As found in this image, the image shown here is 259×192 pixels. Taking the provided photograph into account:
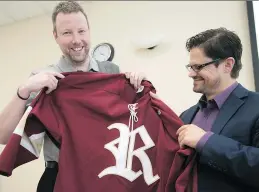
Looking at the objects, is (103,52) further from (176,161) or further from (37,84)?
(176,161)

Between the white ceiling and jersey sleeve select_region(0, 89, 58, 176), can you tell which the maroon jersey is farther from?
the white ceiling

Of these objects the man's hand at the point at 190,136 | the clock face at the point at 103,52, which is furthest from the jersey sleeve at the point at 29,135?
the clock face at the point at 103,52

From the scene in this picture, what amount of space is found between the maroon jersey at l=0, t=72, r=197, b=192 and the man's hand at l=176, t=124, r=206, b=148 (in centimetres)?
4

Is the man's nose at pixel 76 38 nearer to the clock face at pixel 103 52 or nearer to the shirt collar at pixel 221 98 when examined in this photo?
the shirt collar at pixel 221 98

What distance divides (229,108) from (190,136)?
0.62 ft

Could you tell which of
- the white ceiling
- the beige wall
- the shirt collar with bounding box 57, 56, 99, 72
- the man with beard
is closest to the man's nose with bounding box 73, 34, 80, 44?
the man with beard

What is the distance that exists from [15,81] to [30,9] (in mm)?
742

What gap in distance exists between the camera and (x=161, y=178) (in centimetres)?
114

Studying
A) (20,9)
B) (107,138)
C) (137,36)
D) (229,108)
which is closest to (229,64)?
(229,108)

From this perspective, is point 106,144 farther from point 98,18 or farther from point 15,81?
point 98,18

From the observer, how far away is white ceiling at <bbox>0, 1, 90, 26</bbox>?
2.64m

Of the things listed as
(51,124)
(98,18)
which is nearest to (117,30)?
(98,18)

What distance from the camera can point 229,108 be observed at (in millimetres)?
1128

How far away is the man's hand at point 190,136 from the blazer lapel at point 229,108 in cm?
7
